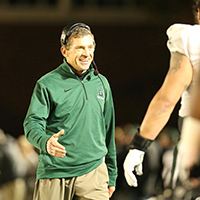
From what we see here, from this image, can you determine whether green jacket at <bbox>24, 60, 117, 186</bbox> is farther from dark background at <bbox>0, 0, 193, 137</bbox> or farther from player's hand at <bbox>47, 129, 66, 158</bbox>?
dark background at <bbox>0, 0, 193, 137</bbox>

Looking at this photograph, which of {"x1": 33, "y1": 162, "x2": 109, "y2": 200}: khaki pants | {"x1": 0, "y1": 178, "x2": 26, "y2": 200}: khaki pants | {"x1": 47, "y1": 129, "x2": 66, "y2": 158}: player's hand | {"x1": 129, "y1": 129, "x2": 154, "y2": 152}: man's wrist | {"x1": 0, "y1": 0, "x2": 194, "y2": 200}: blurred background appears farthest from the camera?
{"x1": 0, "y1": 178, "x2": 26, "y2": 200}: khaki pants

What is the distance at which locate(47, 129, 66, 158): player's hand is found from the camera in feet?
5.83

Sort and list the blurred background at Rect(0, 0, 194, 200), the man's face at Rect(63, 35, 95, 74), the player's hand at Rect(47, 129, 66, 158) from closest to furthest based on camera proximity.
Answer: the player's hand at Rect(47, 129, 66, 158) → the man's face at Rect(63, 35, 95, 74) → the blurred background at Rect(0, 0, 194, 200)

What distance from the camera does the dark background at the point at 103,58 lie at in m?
2.94

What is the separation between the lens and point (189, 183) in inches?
78.8

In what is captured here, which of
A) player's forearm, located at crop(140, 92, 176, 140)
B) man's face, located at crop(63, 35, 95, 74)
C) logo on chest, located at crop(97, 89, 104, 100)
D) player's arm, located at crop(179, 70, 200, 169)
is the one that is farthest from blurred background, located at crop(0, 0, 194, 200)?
man's face, located at crop(63, 35, 95, 74)

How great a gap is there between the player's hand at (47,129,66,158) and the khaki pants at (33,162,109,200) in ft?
0.77

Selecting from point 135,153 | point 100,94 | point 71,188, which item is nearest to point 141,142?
point 135,153

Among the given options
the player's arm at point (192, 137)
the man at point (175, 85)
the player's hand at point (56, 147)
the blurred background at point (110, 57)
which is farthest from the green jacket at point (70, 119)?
the blurred background at point (110, 57)

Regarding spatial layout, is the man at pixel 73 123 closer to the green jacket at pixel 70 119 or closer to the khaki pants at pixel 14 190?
the green jacket at pixel 70 119

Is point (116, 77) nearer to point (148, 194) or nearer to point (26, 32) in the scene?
point (26, 32)

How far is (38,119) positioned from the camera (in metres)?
1.94

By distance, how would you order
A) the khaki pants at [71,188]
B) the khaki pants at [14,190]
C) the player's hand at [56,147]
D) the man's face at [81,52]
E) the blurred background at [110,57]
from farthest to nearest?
the khaki pants at [14,190], the blurred background at [110,57], the man's face at [81,52], the khaki pants at [71,188], the player's hand at [56,147]

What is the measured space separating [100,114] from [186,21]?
869mm
